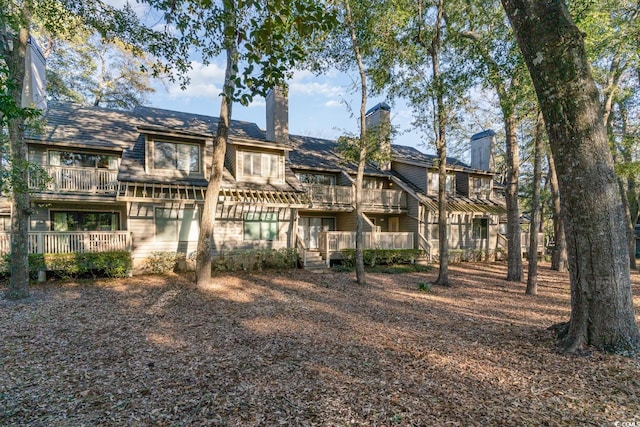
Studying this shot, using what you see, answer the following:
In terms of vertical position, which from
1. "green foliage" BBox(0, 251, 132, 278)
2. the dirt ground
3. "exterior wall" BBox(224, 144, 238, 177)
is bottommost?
the dirt ground

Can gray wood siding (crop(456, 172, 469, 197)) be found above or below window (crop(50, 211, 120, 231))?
above

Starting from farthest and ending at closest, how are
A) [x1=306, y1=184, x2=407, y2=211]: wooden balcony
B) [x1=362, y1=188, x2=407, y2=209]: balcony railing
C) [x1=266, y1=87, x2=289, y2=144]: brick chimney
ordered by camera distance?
Answer: [x1=362, y1=188, x2=407, y2=209]: balcony railing
[x1=306, y1=184, x2=407, y2=211]: wooden balcony
[x1=266, y1=87, x2=289, y2=144]: brick chimney

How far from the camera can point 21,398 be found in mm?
3494

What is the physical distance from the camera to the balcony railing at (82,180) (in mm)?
11773

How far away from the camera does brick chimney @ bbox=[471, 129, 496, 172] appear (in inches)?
866

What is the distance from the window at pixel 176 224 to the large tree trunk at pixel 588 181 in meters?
12.9

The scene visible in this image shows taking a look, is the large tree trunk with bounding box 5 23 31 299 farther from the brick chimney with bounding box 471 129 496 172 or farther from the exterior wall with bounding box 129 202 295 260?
the brick chimney with bounding box 471 129 496 172

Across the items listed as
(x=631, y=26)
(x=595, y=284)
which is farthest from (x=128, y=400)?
(x=631, y=26)

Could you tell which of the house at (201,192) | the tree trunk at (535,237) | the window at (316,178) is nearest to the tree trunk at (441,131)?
the house at (201,192)

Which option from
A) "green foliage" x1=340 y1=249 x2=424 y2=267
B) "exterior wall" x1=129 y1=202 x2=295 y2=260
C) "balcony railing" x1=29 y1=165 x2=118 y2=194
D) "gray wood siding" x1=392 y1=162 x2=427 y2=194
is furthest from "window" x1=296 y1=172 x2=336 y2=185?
"balcony railing" x1=29 y1=165 x2=118 y2=194

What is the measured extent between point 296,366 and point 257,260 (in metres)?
9.57

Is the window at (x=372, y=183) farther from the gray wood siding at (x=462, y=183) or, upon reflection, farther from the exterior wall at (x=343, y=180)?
the gray wood siding at (x=462, y=183)

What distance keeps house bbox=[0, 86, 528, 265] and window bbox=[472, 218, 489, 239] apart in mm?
305

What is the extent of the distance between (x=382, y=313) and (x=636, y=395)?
14.8 ft
